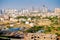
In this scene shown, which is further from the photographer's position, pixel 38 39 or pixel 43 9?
pixel 43 9

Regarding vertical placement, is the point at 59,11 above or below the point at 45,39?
below

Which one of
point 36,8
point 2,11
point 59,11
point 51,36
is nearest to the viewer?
point 51,36

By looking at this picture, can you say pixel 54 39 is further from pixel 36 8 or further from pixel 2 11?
pixel 36 8

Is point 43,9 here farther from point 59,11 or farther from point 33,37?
point 33,37

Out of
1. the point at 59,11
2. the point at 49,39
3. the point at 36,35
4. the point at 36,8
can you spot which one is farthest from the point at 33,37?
the point at 36,8

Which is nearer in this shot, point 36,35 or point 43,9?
point 36,35

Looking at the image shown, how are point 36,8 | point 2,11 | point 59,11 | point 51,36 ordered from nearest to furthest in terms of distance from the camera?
point 51,36
point 59,11
point 2,11
point 36,8

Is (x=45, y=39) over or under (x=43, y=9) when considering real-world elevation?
over

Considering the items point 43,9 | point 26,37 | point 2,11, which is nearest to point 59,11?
point 43,9

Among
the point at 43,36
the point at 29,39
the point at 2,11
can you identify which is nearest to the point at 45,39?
the point at 43,36
